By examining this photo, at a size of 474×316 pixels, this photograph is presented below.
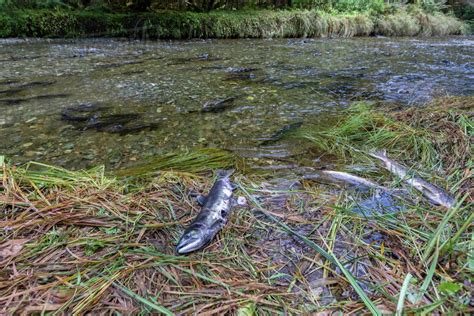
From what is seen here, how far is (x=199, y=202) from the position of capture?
73.3 inches

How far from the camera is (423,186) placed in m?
2.04

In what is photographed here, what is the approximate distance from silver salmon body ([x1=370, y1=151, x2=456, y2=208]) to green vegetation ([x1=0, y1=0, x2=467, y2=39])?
904cm

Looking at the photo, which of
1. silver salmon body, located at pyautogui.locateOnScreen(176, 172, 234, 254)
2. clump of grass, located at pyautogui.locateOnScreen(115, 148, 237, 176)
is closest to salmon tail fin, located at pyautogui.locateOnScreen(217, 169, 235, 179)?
clump of grass, located at pyautogui.locateOnScreen(115, 148, 237, 176)

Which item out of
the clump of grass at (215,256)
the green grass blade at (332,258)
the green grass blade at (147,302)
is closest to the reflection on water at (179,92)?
the clump of grass at (215,256)

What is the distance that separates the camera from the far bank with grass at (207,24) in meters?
8.90

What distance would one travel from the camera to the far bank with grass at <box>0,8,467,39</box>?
8.90 metres

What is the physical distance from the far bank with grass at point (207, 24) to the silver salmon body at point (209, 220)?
9.18 m

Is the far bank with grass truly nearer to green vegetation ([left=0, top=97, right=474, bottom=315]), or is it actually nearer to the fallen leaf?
green vegetation ([left=0, top=97, right=474, bottom=315])

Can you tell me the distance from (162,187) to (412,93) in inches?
162

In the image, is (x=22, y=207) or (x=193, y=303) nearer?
(x=193, y=303)

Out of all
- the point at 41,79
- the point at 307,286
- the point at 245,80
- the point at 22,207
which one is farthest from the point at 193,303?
the point at 41,79

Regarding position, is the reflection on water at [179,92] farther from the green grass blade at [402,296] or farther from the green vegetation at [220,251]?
the green grass blade at [402,296]

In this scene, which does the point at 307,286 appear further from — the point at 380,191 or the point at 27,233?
the point at 27,233

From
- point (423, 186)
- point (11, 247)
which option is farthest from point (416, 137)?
point (11, 247)
